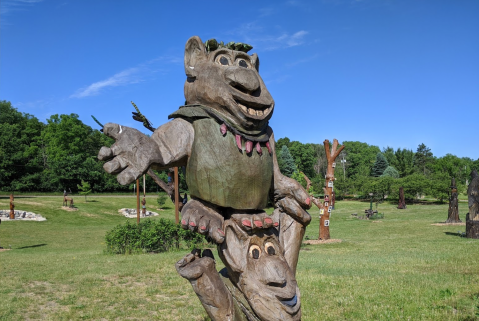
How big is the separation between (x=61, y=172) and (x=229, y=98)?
3268 centimetres

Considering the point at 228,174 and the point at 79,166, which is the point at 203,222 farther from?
the point at 79,166

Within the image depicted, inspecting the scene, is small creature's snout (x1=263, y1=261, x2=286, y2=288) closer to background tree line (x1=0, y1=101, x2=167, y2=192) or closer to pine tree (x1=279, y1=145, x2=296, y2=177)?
background tree line (x1=0, y1=101, x2=167, y2=192)

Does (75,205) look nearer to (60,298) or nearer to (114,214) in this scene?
(114,214)

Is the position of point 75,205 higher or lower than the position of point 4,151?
lower

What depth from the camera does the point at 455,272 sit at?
24.1 ft

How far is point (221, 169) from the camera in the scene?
2574 millimetres

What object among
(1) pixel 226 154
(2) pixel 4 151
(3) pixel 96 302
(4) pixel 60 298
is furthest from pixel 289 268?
(2) pixel 4 151

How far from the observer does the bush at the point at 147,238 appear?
10.8m

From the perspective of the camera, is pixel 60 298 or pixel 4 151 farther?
pixel 4 151

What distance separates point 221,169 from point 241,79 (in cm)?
63

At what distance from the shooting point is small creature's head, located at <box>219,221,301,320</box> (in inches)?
99.4

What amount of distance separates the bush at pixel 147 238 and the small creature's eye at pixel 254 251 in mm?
A: 8364

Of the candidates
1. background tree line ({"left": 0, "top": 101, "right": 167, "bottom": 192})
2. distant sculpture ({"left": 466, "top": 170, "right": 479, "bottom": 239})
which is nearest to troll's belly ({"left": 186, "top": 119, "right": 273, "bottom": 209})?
distant sculpture ({"left": 466, "top": 170, "right": 479, "bottom": 239})

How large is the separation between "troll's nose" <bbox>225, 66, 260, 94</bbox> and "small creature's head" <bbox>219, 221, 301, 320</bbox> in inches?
37.6
